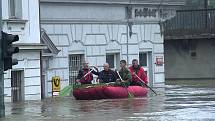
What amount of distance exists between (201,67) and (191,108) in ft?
106

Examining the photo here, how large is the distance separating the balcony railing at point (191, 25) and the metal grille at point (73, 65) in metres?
17.6

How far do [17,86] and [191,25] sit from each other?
26.3 metres

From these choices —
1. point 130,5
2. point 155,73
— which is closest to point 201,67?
point 155,73

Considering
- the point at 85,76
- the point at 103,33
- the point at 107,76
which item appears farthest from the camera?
the point at 103,33

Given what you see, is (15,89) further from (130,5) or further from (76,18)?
(130,5)

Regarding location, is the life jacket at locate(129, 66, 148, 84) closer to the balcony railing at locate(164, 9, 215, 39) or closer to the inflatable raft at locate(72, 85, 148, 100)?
the inflatable raft at locate(72, 85, 148, 100)

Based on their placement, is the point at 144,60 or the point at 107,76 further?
the point at 144,60

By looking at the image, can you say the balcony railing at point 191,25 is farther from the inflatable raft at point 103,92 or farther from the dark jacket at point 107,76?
the inflatable raft at point 103,92

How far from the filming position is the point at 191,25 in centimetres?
5459

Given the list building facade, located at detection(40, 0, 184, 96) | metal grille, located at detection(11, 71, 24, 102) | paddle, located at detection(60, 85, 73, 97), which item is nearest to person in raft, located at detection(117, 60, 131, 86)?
paddle, located at detection(60, 85, 73, 97)

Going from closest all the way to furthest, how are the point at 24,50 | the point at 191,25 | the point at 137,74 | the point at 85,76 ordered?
1. the point at 85,76
2. the point at 137,74
3. the point at 24,50
4. the point at 191,25

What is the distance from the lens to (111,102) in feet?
84.5

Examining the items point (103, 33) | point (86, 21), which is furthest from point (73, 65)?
point (103, 33)

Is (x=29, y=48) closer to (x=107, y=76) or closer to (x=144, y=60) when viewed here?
(x=107, y=76)
